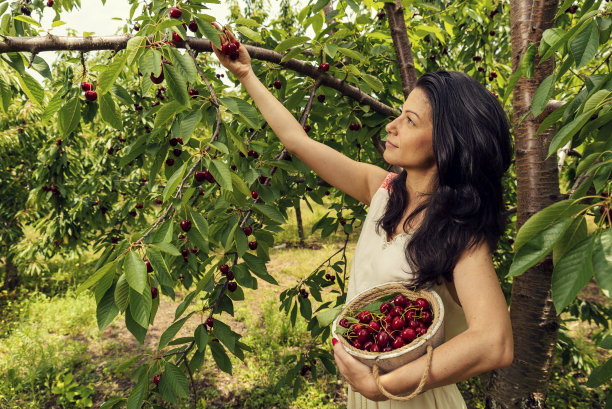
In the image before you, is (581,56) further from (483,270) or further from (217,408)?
(217,408)

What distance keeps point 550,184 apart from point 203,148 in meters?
1.55

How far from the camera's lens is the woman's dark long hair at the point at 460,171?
3.83 feet

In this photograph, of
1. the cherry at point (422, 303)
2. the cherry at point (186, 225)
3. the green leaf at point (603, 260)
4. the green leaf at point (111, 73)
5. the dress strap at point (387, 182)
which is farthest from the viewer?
the dress strap at point (387, 182)

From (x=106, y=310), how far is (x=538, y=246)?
3.41 feet

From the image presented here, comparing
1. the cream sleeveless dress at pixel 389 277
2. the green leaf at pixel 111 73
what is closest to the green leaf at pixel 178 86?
the green leaf at pixel 111 73

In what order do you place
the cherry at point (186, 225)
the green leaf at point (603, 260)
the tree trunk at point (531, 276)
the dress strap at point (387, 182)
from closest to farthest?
the green leaf at point (603, 260), the cherry at point (186, 225), the dress strap at point (387, 182), the tree trunk at point (531, 276)

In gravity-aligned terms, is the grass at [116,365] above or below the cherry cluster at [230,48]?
below

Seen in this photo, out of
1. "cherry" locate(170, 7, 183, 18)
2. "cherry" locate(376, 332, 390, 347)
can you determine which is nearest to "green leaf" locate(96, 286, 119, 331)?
"cherry" locate(376, 332, 390, 347)

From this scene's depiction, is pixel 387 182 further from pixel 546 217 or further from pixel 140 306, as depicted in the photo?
pixel 140 306

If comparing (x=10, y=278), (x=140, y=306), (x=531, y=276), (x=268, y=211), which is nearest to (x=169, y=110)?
(x=268, y=211)

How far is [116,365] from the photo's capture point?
177 inches

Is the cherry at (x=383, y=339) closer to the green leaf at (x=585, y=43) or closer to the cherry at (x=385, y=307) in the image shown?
the cherry at (x=385, y=307)

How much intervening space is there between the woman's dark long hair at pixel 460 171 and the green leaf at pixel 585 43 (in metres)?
0.33

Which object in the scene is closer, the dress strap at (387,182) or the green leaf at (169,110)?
the green leaf at (169,110)
